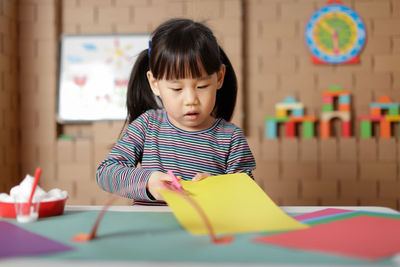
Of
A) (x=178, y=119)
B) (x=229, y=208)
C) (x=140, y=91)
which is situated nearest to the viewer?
(x=229, y=208)

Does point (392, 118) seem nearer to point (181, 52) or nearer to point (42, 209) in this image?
point (181, 52)

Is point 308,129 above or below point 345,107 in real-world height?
below

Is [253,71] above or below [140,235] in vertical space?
above

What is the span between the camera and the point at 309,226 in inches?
22.1

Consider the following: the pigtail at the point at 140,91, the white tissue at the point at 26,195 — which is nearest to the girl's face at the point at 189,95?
the pigtail at the point at 140,91

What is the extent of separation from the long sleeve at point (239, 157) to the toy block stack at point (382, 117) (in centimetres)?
161

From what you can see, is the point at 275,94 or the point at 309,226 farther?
the point at 275,94

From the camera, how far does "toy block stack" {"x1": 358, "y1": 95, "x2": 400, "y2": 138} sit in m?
2.42

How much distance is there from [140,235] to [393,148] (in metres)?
2.12

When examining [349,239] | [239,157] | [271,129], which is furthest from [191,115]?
[271,129]

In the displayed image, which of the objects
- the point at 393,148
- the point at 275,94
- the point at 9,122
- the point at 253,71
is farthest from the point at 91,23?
the point at 393,148

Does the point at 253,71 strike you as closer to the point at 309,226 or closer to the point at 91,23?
the point at 91,23

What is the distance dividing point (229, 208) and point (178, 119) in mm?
451

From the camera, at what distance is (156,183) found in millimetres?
761
